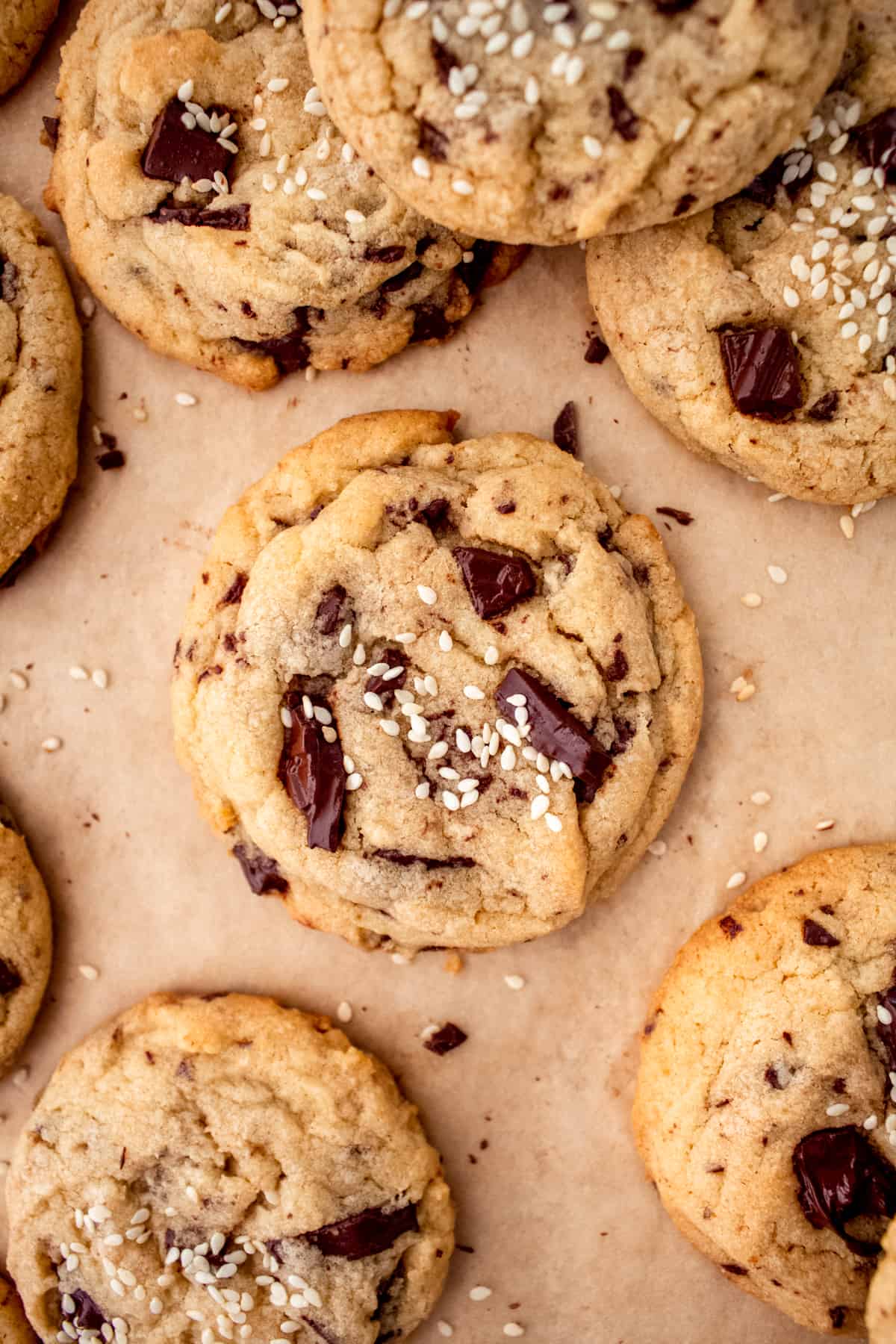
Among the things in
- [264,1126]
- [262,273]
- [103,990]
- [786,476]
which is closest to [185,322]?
[262,273]

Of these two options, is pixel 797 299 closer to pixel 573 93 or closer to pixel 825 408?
pixel 825 408

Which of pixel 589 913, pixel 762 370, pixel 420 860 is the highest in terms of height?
pixel 762 370

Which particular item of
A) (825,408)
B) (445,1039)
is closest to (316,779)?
(445,1039)

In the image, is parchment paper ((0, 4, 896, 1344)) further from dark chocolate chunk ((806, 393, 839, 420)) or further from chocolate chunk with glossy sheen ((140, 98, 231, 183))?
A: chocolate chunk with glossy sheen ((140, 98, 231, 183))

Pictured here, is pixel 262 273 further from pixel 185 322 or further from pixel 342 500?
pixel 342 500

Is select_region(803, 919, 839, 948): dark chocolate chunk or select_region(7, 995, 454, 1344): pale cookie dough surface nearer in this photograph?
select_region(803, 919, 839, 948): dark chocolate chunk

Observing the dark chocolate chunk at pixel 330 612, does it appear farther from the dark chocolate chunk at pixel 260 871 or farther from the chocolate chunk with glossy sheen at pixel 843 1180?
the chocolate chunk with glossy sheen at pixel 843 1180

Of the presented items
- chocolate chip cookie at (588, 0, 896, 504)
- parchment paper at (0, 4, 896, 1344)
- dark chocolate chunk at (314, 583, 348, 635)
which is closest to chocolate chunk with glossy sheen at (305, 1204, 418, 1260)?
parchment paper at (0, 4, 896, 1344)
